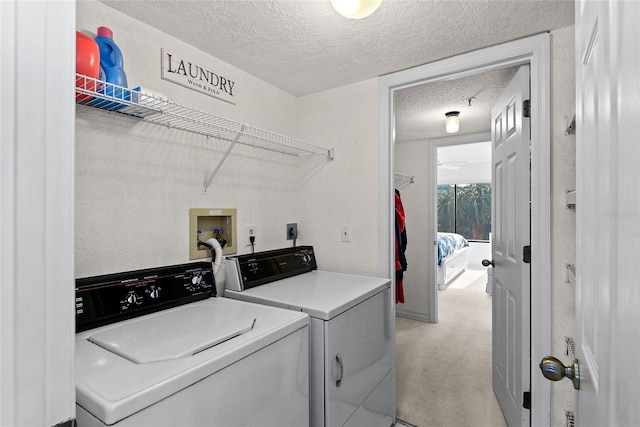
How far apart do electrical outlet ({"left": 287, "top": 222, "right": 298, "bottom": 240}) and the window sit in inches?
232

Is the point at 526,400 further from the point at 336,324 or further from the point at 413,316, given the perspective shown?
the point at 413,316

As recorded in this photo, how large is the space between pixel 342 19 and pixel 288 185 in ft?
3.91

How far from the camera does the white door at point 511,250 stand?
172cm

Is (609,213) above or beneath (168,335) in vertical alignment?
above

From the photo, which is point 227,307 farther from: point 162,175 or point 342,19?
point 342,19

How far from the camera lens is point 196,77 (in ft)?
5.64

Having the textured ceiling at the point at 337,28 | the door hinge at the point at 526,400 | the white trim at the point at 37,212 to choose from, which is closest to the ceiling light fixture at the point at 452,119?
the textured ceiling at the point at 337,28

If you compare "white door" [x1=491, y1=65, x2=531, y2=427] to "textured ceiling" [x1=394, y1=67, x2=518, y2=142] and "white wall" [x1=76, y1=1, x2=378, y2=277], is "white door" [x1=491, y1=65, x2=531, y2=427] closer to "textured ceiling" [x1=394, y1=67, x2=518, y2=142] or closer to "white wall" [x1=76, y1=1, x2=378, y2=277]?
"textured ceiling" [x1=394, y1=67, x2=518, y2=142]

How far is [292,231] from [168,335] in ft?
4.47

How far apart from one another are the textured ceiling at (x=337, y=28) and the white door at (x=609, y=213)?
2.87 ft

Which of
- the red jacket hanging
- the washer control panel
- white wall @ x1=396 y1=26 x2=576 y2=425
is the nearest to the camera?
the washer control panel

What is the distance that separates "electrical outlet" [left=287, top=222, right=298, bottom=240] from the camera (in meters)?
2.36

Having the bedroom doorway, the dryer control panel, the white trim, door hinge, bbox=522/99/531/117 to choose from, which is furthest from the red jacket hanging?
the bedroom doorway

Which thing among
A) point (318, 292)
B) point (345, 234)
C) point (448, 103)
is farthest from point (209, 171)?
point (448, 103)
